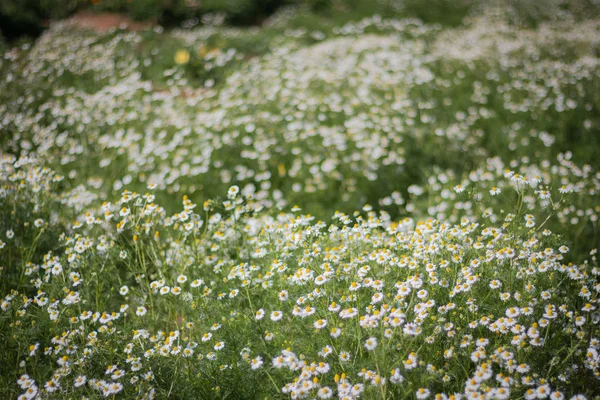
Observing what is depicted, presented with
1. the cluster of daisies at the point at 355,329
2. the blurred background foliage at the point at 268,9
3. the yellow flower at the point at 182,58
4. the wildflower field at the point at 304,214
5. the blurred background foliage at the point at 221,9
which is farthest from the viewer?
the blurred background foliage at the point at 268,9

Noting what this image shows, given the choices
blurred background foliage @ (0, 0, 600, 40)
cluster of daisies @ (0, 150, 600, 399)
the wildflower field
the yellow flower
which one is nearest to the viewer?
cluster of daisies @ (0, 150, 600, 399)

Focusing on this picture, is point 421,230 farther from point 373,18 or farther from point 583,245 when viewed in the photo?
point 373,18

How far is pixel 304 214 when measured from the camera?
4551 mm

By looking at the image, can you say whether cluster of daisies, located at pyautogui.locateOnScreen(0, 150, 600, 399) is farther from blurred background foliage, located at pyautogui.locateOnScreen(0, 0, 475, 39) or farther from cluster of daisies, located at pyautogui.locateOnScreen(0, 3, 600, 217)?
blurred background foliage, located at pyautogui.locateOnScreen(0, 0, 475, 39)

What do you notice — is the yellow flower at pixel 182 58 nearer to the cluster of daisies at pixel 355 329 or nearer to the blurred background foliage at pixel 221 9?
the blurred background foliage at pixel 221 9

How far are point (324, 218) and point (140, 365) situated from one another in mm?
2414

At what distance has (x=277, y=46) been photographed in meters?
9.65

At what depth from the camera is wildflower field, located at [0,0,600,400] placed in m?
2.24

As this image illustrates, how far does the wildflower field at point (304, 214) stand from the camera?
224cm

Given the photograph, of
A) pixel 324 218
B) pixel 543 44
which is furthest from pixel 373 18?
pixel 324 218

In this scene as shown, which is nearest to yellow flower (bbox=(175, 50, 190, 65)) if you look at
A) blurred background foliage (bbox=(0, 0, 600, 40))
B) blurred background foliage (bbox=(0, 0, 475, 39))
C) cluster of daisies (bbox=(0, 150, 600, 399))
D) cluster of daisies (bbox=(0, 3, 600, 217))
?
cluster of daisies (bbox=(0, 3, 600, 217))

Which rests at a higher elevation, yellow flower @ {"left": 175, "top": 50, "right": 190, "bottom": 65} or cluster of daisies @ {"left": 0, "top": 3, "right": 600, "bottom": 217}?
yellow flower @ {"left": 175, "top": 50, "right": 190, "bottom": 65}

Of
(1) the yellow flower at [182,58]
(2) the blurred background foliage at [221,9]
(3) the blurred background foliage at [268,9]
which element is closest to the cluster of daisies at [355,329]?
(1) the yellow flower at [182,58]

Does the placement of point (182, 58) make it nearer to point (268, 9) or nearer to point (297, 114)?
point (297, 114)
